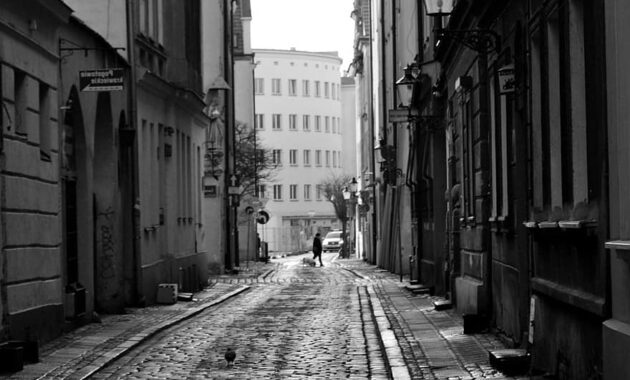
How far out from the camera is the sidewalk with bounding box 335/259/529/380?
1381 cm

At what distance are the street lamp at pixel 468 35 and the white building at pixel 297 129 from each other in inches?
4118

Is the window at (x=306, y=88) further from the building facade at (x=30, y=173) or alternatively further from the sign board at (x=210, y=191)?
the building facade at (x=30, y=173)

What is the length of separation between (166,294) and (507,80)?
14.1 m

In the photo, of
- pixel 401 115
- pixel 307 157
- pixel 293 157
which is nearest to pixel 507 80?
pixel 401 115

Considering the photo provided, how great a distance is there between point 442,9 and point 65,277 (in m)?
6.78

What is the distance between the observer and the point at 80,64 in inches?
821

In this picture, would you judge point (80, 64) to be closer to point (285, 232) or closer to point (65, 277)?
point (65, 277)

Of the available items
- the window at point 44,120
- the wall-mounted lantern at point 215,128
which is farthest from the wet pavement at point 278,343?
the wall-mounted lantern at point 215,128

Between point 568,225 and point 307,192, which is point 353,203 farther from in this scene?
point 568,225

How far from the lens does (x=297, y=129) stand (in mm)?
126812

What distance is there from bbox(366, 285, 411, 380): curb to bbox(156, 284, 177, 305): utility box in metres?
4.67

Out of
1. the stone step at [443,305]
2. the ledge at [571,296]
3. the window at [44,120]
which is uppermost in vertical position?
the window at [44,120]

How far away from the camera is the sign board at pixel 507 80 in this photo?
14828mm

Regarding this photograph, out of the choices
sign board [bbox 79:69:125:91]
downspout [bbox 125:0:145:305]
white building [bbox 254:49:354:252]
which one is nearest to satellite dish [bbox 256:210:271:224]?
downspout [bbox 125:0:145:305]
